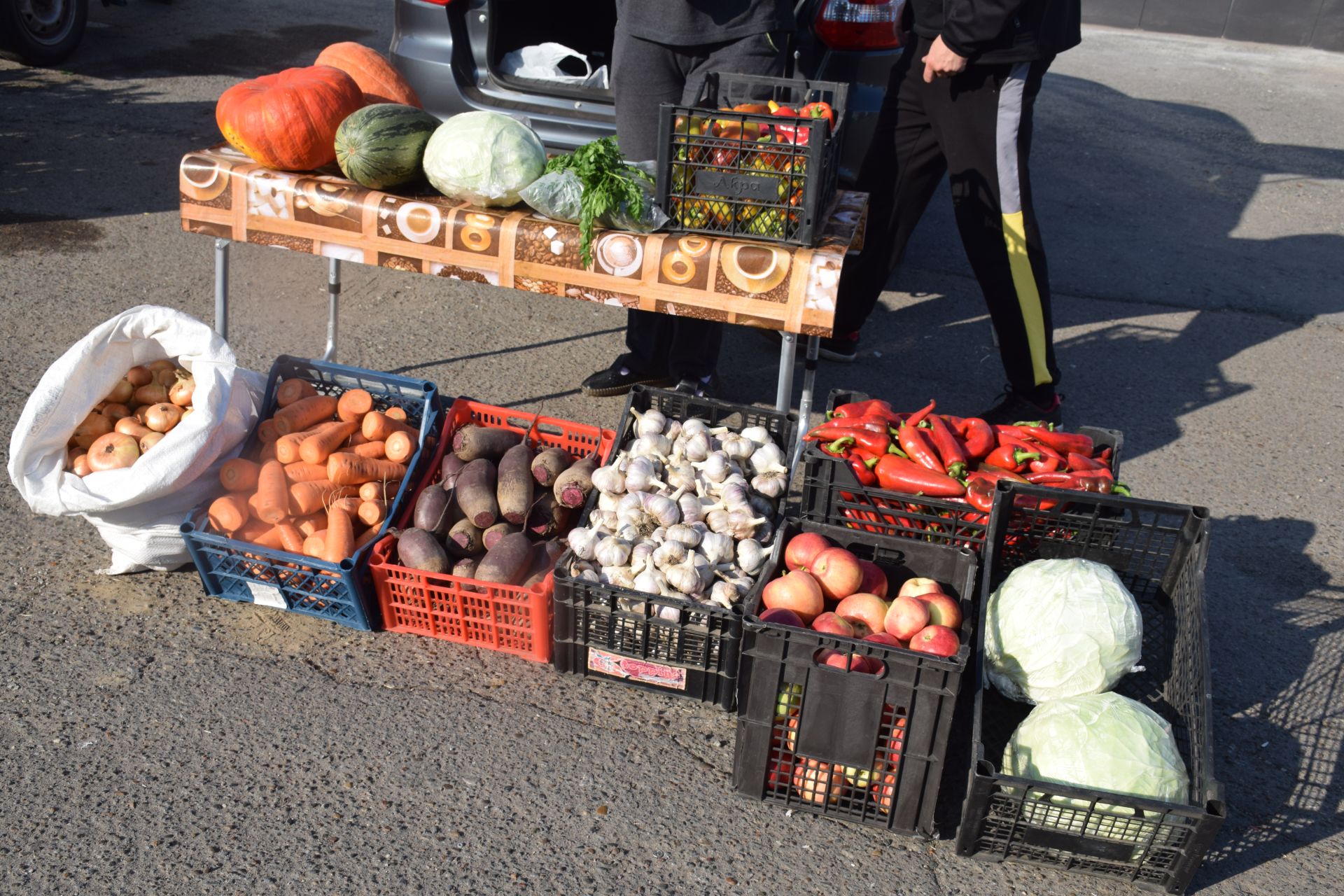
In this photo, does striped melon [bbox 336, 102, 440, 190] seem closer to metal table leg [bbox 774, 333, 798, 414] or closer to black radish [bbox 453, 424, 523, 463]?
black radish [bbox 453, 424, 523, 463]

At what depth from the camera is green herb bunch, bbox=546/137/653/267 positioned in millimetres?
3348

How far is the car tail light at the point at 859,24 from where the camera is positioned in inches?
182

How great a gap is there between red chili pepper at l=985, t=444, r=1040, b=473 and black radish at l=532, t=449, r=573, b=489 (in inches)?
55.2

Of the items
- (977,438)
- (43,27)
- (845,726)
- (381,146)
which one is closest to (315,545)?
(381,146)

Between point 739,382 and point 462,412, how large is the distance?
64.4 inches

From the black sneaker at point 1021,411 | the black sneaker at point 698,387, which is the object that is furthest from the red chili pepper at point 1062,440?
the black sneaker at point 698,387

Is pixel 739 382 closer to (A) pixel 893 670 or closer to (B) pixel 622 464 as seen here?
(B) pixel 622 464

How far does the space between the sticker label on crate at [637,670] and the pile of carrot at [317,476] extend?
32.7 inches

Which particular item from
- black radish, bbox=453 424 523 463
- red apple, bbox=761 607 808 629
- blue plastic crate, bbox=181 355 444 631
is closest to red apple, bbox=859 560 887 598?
red apple, bbox=761 607 808 629

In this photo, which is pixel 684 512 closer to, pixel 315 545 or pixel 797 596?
pixel 797 596

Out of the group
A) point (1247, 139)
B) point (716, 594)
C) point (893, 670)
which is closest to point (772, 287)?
point (716, 594)

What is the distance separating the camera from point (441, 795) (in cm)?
272

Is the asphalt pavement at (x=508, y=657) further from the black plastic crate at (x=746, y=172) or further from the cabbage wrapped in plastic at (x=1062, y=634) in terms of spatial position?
the black plastic crate at (x=746, y=172)

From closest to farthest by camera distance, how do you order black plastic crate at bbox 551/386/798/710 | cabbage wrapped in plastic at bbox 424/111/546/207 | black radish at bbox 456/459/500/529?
black plastic crate at bbox 551/386/798/710, black radish at bbox 456/459/500/529, cabbage wrapped in plastic at bbox 424/111/546/207
